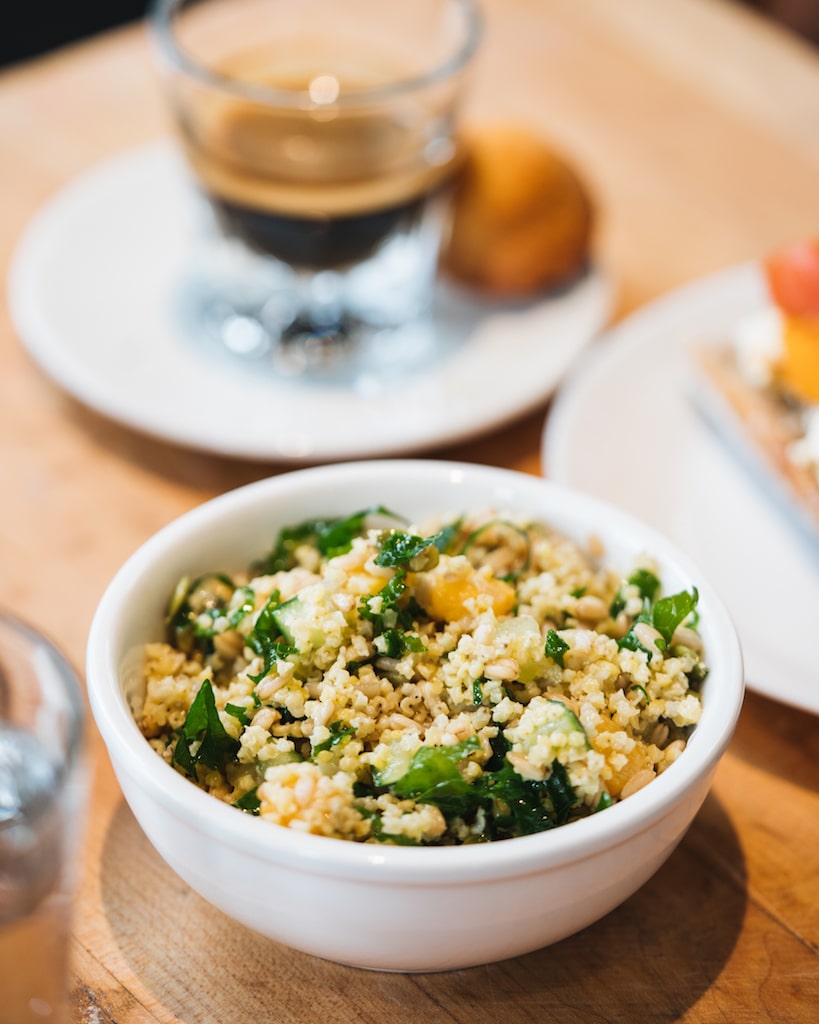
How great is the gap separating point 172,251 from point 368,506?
1149 millimetres

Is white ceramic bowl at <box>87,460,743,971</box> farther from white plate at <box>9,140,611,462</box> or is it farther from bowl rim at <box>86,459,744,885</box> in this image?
white plate at <box>9,140,611,462</box>

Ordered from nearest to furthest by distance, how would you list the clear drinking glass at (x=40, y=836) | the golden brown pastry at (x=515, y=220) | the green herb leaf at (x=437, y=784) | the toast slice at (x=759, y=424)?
the clear drinking glass at (x=40, y=836), the green herb leaf at (x=437, y=784), the toast slice at (x=759, y=424), the golden brown pastry at (x=515, y=220)

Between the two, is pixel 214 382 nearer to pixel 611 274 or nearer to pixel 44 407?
pixel 44 407

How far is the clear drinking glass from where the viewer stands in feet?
2.80

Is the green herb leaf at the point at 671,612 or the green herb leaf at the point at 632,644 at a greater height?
the green herb leaf at the point at 671,612

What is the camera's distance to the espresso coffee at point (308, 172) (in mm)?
1981

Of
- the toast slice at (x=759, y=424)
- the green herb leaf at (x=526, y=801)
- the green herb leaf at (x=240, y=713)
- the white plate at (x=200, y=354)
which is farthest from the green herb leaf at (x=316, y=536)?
the toast slice at (x=759, y=424)

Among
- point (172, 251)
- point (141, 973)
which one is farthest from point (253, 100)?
point (141, 973)

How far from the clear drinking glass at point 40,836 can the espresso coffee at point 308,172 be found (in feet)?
3.94

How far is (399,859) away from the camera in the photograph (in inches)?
36.0

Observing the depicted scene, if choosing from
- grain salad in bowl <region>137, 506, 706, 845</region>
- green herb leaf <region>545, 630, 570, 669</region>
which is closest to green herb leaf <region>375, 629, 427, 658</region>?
grain salad in bowl <region>137, 506, 706, 845</region>

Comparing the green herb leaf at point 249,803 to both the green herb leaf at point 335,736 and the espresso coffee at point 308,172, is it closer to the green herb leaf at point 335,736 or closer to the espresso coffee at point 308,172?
the green herb leaf at point 335,736

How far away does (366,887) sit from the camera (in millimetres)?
928

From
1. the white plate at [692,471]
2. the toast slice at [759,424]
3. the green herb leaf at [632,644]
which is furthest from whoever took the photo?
the toast slice at [759,424]
